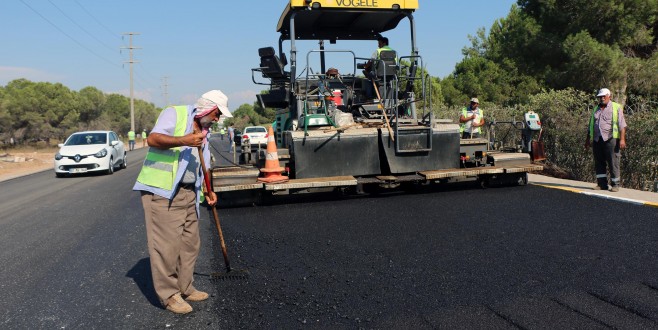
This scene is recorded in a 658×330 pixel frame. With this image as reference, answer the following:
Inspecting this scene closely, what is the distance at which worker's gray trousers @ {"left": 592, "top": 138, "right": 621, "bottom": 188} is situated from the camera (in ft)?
26.6

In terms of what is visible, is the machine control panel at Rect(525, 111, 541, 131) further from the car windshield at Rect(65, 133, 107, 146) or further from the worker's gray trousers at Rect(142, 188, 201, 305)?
the car windshield at Rect(65, 133, 107, 146)

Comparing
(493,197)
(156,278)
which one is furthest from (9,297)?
(493,197)

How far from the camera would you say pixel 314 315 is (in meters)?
3.53

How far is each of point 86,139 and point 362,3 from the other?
12.3 metres

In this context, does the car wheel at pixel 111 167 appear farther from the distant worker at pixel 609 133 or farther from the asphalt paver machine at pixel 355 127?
the distant worker at pixel 609 133

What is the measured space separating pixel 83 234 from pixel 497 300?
5243mm

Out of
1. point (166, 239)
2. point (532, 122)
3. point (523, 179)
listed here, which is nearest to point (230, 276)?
point (166, 239)

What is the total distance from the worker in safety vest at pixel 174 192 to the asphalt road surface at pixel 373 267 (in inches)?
9.6

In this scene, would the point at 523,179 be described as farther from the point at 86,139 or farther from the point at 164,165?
the point at 86,139

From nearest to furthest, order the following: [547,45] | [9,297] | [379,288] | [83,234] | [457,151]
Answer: [379,288]
[9,297]
[83,234]
[457,151]
[547,45]

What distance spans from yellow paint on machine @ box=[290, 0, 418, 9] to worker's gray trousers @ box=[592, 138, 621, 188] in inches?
144

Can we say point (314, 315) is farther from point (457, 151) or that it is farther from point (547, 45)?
point (547, 45)

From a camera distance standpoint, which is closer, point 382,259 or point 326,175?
point 382,259

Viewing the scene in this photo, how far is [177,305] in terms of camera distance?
371cm
